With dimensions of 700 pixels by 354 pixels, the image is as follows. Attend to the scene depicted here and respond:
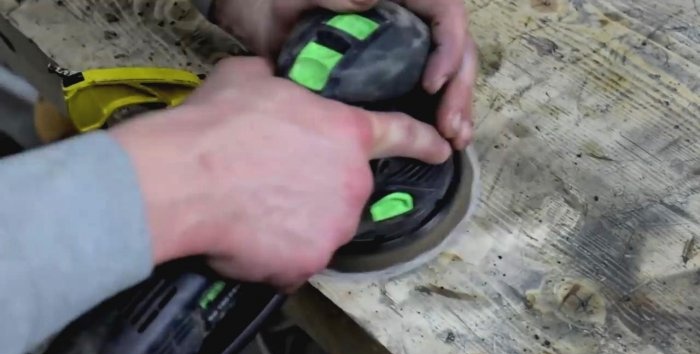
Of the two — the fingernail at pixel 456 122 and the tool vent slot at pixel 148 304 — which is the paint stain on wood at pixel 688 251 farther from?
the tool vent slot at pixel 148 304

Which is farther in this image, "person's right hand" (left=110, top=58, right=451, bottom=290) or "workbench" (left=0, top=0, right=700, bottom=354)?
"workbench" (left=0, top=0, right=700, bottom=354)

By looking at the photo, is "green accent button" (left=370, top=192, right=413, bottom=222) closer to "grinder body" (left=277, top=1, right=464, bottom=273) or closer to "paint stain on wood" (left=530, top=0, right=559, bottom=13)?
"grinder body" (left=277, top=1, right=464, bottom=273)

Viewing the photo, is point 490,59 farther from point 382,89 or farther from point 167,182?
point 167,182

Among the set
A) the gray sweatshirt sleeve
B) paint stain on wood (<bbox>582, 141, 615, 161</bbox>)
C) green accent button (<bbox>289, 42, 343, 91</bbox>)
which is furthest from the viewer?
paint stain on wood (<bbox>582, 141, 615, 161</bbox>)

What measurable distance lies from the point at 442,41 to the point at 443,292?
180 millimetres

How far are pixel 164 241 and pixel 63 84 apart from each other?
0.27m

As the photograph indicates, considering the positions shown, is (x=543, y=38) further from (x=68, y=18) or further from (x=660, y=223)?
(x=68, y=18)

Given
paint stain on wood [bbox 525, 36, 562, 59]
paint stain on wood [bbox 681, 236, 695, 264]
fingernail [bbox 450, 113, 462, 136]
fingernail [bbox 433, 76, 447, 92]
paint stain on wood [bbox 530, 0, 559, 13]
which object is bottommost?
paint stain on wood [bbox 681, 236, 695, 264]

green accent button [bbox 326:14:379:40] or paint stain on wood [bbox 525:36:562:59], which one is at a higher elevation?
green accent button [bbox 326:14:379:40]

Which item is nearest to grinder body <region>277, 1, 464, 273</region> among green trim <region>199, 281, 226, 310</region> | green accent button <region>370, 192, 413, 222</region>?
green accent button <region>370, 192, 413, 222</region>

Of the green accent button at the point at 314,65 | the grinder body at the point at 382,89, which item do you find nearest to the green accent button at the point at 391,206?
the grinder body at the point at 382,89

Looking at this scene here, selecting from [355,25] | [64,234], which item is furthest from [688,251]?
[64,234]

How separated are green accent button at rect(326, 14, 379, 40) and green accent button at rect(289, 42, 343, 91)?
2 centimetres

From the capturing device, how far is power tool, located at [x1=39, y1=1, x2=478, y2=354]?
0.61 metres
